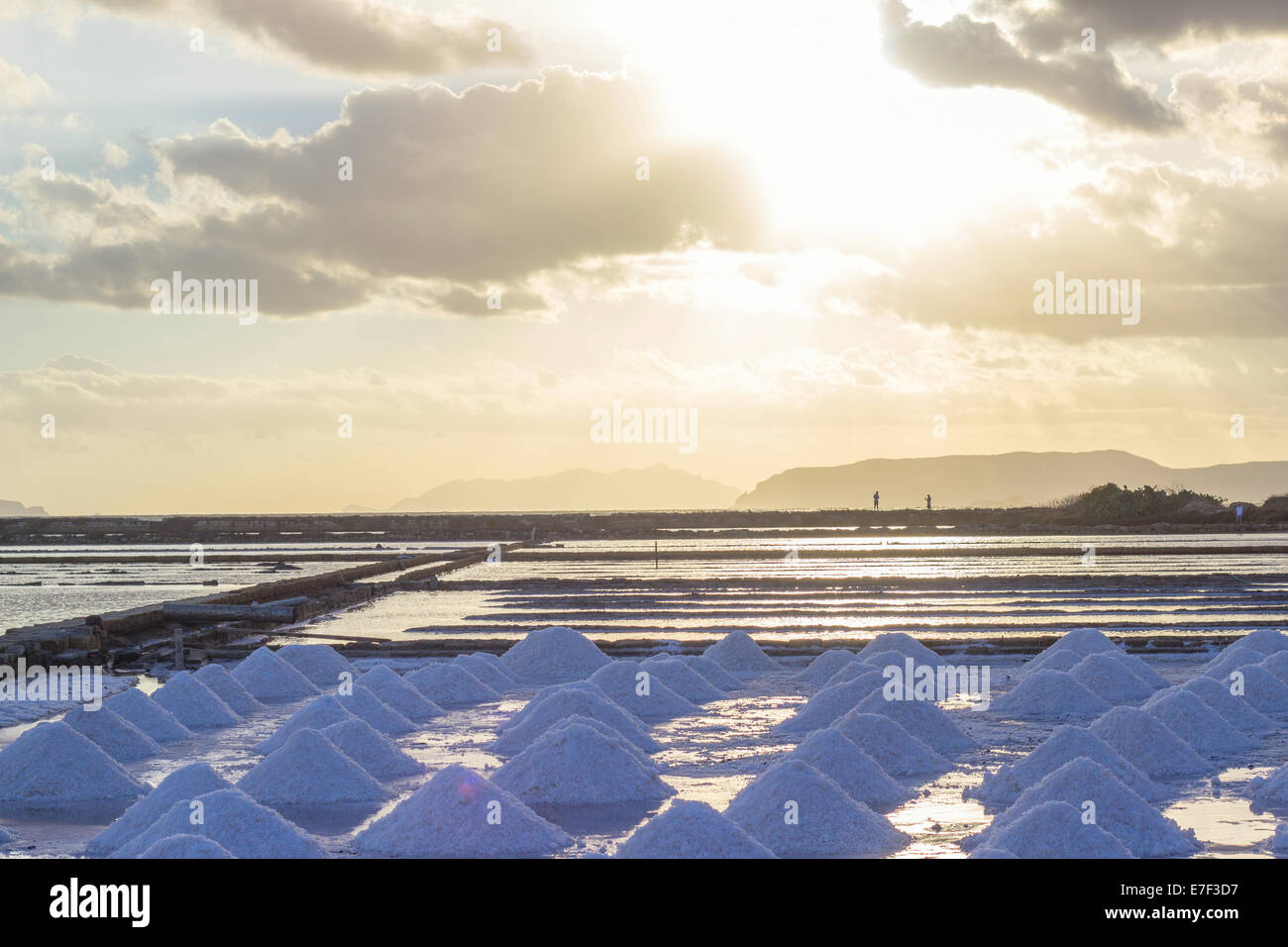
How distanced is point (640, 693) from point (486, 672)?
8.27ft

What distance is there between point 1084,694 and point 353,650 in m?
10.2

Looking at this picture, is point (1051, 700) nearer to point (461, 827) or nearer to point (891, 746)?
point (891, 746)

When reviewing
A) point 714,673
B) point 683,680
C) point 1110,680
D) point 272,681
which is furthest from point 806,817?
point 272,681

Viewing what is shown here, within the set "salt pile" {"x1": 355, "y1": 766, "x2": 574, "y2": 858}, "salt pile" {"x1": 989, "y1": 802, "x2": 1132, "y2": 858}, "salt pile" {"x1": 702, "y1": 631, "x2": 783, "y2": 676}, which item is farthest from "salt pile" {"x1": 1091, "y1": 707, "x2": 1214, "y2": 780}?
"salt pile" {"x1": 702, "y1": 631, "x2": 783, "y2": 676}

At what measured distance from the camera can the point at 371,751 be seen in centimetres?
1017

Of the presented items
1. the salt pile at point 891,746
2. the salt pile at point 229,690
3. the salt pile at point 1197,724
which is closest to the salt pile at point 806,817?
the salt pile at point 891,746

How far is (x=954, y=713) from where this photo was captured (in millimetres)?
12656

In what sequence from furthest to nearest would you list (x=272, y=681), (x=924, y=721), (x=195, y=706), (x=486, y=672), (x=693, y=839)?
(x=486, y=672) < (x=272, y=681) < (x=195, y=706) < (x=924, y=721) < (x=693, y=839)

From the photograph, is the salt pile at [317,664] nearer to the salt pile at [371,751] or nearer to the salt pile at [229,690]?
the salt pile at [229,690]

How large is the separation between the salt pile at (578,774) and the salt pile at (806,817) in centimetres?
120

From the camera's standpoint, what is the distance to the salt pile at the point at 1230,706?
38.2 ft

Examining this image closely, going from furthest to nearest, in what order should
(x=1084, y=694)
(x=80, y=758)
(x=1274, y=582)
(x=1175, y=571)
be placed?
(x=1175, y=571) → (x=1274, y=582) → (x=1084, y=694) → (x=80, y=758)
